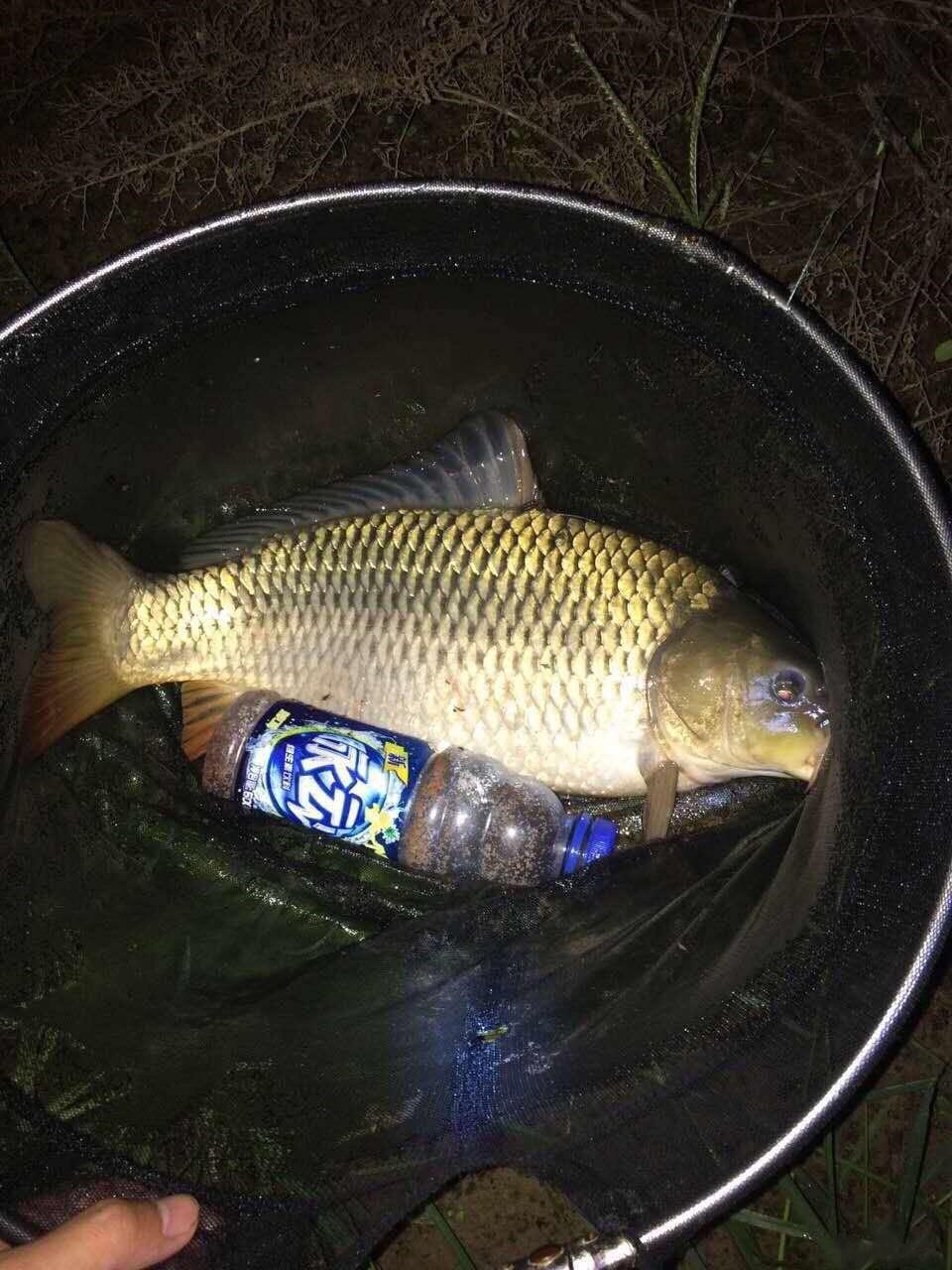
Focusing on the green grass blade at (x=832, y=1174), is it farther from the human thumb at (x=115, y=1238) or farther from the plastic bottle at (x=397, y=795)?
the human thumb at (x=115, y=1238)

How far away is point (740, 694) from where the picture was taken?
64.0 inches

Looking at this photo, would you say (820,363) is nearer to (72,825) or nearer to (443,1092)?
(443,1092)

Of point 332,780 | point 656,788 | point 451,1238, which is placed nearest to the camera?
point 332,780

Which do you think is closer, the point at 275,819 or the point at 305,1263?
the point at 305,1263

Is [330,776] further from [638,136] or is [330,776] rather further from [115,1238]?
[638,136]

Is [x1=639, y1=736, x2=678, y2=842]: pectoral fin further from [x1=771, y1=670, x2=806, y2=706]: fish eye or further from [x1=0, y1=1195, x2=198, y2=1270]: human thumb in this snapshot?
[x1=0, y1=1195, x2=198, y2=1270]: human thumb

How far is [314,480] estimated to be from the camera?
6.34 ft

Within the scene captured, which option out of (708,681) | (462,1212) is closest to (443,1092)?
(462,1212)

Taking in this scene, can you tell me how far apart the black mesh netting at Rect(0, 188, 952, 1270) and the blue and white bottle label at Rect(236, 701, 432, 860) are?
21 cm

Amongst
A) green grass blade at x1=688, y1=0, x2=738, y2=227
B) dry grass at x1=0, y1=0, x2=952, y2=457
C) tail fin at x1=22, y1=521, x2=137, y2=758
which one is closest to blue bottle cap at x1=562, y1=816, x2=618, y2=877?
tail fin at x1=22, y1=521, x2=137, y2=758

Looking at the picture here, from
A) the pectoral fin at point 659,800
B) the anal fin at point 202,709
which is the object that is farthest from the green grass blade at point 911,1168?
the anal fin at point 202,709

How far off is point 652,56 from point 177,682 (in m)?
1.59

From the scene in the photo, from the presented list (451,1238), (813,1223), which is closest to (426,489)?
(451,1238)

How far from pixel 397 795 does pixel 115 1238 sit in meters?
0.71
